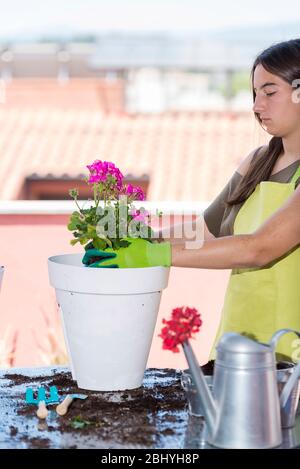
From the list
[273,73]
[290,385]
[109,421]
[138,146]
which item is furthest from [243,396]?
[138,146]

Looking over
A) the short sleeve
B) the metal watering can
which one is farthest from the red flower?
the short sleeve

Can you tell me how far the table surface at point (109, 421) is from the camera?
138 centimetres

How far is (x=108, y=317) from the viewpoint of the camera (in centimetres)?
159

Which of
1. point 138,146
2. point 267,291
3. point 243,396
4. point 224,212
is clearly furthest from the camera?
point 138,146

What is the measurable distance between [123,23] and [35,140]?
15128 millimetres

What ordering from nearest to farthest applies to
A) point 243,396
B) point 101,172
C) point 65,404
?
1. point 243,396
2. point 65,404
3. point 101,172

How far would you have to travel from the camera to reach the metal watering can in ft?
4.27

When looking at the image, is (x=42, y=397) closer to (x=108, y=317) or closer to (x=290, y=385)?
(x=108, y=317)

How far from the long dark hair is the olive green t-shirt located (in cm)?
3

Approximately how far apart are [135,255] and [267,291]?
0.43 meters

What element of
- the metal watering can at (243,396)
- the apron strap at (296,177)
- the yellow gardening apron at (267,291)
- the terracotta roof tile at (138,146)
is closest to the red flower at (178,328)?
the metal watering can at (243,396)

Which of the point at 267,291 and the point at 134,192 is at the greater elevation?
the point at 134,192

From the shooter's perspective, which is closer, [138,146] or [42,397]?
[42,397]

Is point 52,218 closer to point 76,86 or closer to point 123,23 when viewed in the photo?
point 76,86
